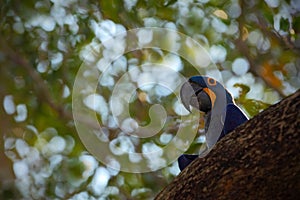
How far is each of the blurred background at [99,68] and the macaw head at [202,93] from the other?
61 centimetres

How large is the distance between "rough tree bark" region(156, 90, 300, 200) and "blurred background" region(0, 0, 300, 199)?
212 cm

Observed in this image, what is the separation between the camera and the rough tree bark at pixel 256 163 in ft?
5.56

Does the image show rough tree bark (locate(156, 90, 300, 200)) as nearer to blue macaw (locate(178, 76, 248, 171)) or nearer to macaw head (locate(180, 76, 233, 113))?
blue macaw (locate(178, 76, 248, 171))

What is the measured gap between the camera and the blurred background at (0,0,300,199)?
4078mm

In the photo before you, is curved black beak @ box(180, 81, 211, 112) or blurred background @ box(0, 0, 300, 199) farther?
blurred background @ box(0, 0, 300, 199)

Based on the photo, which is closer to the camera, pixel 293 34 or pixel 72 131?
pixel 293 34

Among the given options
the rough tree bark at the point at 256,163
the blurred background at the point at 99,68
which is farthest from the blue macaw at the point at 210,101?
the rough tree bark at the point at 256,163

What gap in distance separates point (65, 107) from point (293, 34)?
160cm

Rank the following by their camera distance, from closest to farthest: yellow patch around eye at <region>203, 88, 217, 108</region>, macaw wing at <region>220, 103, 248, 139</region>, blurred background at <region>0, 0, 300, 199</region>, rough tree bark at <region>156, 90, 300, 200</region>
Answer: rough tree bark at <region>156, 90, 300, 200</region>
macaw wing at <region>220, 103, 248, 139</region>
yellow patch around eye at <region>203, 88, 217, 108</region>
blurred background at <region>0, 0, 300, 199</region>

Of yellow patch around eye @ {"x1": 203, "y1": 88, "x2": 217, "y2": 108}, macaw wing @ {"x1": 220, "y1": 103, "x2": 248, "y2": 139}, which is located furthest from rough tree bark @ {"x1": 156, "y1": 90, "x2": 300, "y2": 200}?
yellow patch around eye @ {"x1": 203, "y1": 88, "x2": 217, "y2": 108}

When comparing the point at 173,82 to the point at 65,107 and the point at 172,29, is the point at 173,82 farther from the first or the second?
the point at 65,107

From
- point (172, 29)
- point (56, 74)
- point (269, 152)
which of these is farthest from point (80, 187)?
point (269, 152)

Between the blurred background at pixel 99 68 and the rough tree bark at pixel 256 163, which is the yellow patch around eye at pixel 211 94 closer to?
the blurred background at pixel 99 68

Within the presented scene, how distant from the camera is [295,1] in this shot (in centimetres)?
383
